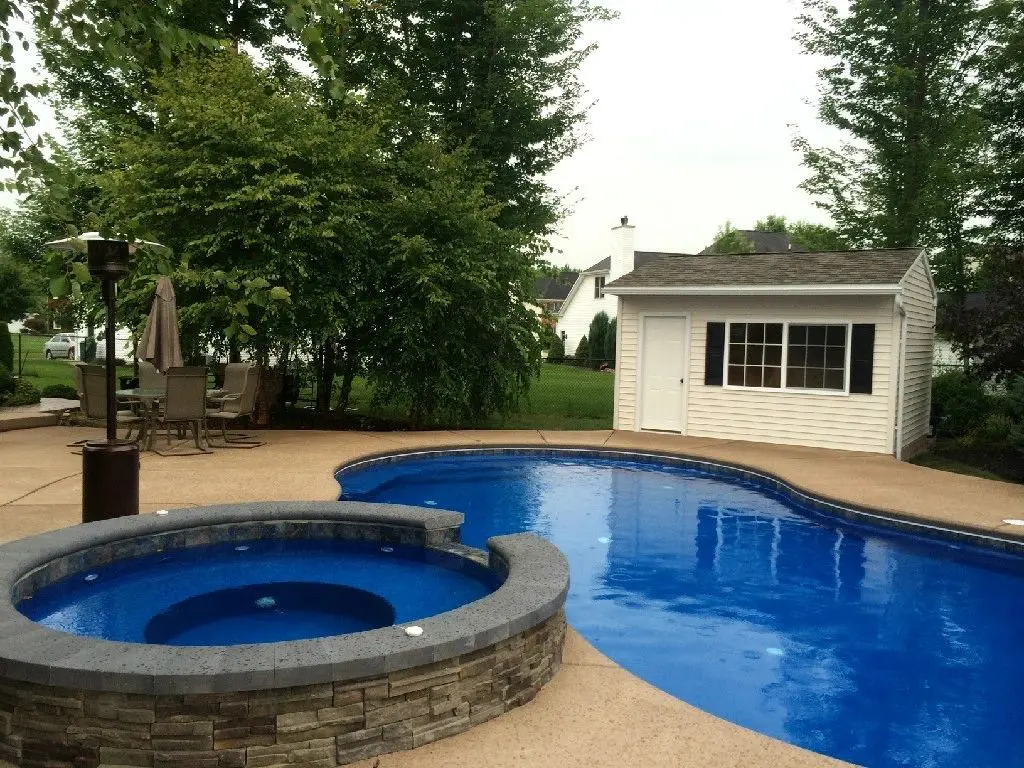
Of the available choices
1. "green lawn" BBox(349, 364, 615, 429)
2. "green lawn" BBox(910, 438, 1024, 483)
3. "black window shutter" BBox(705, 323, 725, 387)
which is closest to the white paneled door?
"black window shutter" BBox(705, 323, 725, 387)

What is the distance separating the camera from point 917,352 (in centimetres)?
1364

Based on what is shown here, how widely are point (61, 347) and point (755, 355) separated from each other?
110 ft

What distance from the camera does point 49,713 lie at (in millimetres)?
3125

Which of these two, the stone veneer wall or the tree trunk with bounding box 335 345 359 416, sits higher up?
the tree trunk with bounding box 335 345 359 416

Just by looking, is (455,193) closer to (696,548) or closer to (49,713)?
(696,548)

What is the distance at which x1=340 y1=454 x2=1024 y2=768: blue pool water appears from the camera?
4.51m

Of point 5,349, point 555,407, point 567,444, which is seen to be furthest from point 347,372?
point 5,349

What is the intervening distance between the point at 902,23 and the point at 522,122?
33.5ft

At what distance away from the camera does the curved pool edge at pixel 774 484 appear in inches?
303

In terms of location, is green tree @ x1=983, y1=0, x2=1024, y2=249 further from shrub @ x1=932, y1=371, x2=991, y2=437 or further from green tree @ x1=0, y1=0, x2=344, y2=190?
green tree @ x1=0, y1=0, x2=344, y2=190

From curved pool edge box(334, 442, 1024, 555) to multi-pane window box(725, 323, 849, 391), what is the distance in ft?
7.81

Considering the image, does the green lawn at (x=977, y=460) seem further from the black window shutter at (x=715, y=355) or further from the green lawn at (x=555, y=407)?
the green lawn at (x=555, y=407)

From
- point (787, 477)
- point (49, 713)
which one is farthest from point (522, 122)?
point (49, 713)

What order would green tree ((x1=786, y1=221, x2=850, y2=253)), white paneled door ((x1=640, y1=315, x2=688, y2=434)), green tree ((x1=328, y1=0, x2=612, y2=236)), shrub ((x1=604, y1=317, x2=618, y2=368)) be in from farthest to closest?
1. shrub ((x1=604, y1=317, x2=618, y2=368))
2. green tree ((x1=786, y1=221, x2=850, y2=253))
3. green tree ((x1=328, y1=0, x2=612, y2=236))
4. white paneled door ((x1=640, y1=315, x2=688, y2=434))
